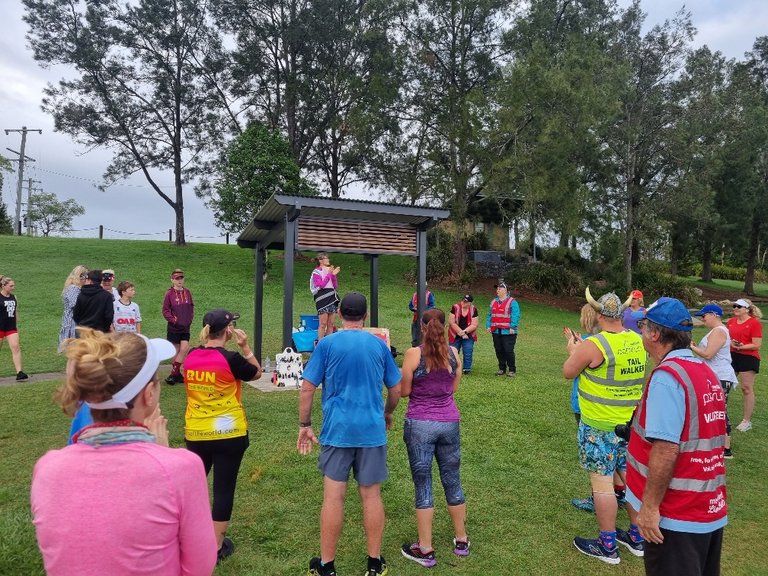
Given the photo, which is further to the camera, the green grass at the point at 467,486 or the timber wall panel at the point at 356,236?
the timber wall panel at the point at 356,236

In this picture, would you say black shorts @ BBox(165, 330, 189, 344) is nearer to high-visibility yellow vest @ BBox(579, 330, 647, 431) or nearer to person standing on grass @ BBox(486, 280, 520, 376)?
person standing on grass @ BBox(486, 280, 520, 376)

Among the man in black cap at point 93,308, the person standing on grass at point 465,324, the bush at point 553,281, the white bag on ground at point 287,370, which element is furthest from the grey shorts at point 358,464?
the bush at point 553,281

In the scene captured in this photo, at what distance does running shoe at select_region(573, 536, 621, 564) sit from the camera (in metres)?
3.92

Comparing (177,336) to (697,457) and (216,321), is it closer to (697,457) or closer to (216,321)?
(216,321)

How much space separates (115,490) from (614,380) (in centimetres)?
347

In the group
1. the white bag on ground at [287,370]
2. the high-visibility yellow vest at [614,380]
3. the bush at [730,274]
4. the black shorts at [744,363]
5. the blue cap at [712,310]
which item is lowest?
the white bag on ground at [287,370]

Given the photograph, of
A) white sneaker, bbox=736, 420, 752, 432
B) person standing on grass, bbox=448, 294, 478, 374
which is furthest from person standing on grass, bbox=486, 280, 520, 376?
white sneaker, bbox=736, 420, 752, 432

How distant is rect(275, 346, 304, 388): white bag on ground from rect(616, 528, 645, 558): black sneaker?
5598 mm

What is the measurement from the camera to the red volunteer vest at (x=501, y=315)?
10133 mm

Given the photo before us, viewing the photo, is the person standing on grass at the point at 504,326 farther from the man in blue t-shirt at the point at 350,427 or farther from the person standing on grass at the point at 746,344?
the man in blue t-shirt at the point at 350,427

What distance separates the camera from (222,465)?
358cm

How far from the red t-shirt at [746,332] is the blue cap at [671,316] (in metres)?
5.51

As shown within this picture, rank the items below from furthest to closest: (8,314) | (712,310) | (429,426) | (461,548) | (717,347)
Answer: (8,314) < (712,310) < (717,347) < (461,548) < (429,426)

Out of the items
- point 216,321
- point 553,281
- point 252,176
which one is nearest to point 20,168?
point 252,176
